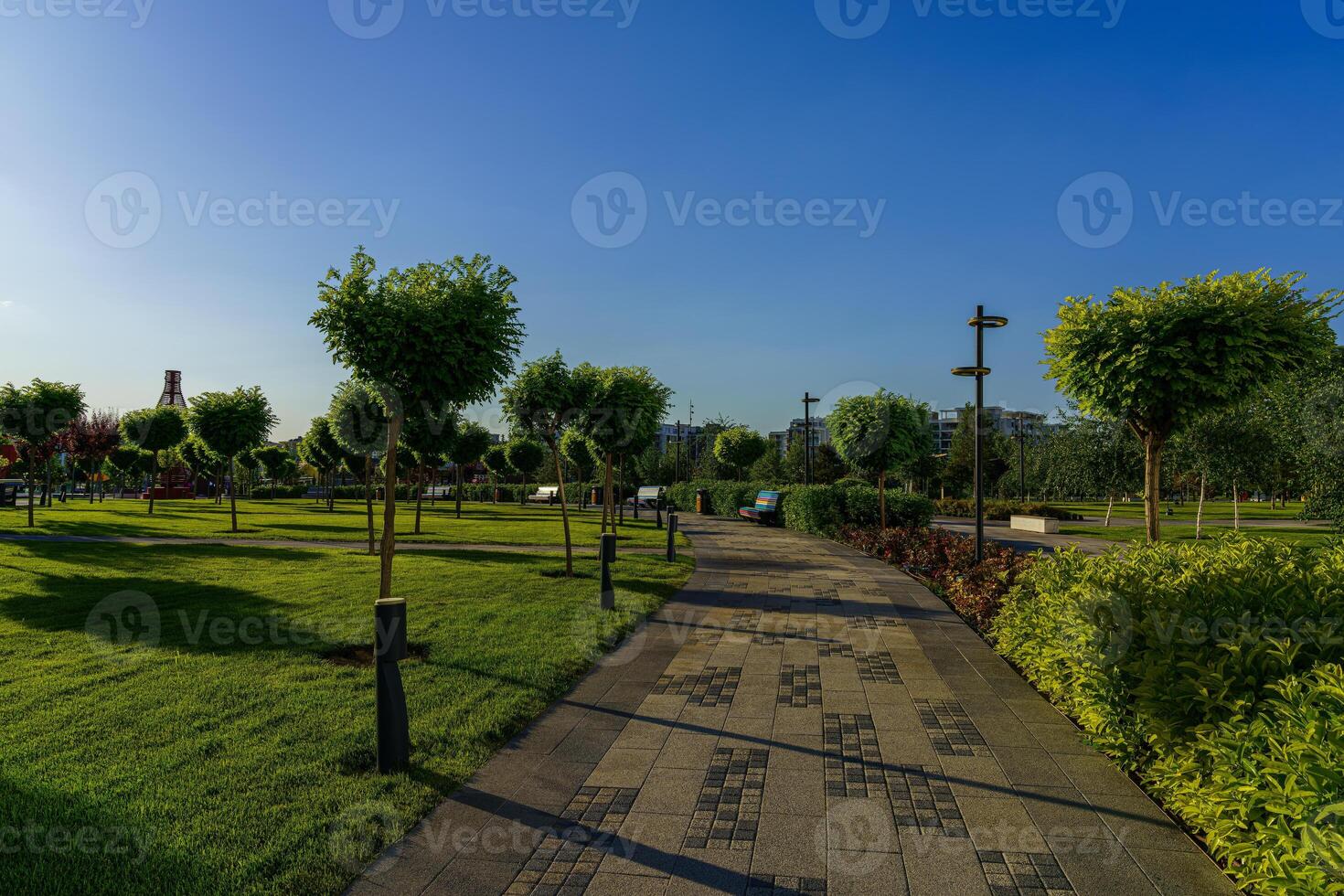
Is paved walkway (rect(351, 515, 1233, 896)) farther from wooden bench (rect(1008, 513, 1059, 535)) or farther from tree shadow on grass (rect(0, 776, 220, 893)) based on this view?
wooden bench (rect(1008, 513, 1059, 535))

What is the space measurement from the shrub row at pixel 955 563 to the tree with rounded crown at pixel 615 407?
6530 millimetres

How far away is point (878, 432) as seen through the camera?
19.7 meters

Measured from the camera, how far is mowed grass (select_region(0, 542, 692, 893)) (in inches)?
132

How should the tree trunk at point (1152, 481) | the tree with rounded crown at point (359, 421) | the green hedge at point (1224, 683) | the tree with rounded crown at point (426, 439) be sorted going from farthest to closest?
the tree with rounded crown at point (426, 439), the tree with rounded crown at point (359, 421), the tree trunk at point (1152, 481), the green hedge at point (1224, 683)

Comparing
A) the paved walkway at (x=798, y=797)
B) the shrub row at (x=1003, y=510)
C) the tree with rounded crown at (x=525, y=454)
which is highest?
the tree with rounded crown at (x=525, y=454)

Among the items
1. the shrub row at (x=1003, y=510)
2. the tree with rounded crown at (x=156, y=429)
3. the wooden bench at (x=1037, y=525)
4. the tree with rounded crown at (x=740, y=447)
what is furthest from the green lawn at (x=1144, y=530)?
the tree with rounded crown at (x=156, y=429)

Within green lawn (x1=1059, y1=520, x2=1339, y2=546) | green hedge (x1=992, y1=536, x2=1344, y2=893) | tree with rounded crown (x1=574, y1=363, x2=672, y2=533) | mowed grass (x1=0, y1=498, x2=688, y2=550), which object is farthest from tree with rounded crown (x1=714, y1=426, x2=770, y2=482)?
green hedge (x1=992, y1=536, x2=1344, y2=893)

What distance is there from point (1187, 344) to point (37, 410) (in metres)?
27.9

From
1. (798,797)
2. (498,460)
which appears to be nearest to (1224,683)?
(798,797)

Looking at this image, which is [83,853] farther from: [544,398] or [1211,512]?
[1211,512]

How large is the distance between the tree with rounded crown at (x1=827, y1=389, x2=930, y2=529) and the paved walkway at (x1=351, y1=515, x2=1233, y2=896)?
13.1 metres

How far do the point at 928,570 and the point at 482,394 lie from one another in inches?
380

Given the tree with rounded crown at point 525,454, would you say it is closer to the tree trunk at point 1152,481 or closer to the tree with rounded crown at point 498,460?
the tree with rounded crown at point 498,460

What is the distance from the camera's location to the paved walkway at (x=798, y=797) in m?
3.26
